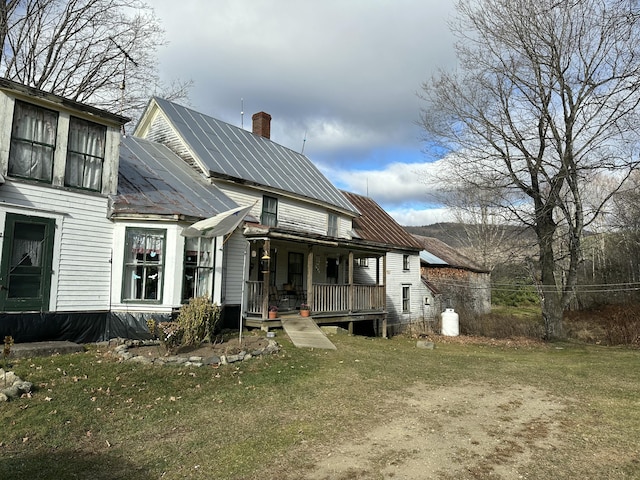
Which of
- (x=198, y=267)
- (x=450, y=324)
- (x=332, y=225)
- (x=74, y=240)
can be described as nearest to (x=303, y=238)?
(x=198, y=267)

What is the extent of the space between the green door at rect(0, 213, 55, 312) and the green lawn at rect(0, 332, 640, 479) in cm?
192

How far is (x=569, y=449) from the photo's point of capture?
17.6 feet

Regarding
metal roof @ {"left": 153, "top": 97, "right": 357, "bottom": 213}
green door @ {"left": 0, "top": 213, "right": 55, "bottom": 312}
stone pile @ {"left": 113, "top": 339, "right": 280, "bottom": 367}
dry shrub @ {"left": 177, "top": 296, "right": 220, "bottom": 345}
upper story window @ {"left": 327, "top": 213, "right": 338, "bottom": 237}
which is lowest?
stone pile @ {"left": 113, "top": 339, "right": 280, "bottom": 367}

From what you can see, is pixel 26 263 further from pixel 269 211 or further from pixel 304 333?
pixel 269 211

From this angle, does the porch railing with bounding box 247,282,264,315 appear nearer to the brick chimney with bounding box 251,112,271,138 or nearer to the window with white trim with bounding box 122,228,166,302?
the window with white trim with bounding box 122,228,166,302

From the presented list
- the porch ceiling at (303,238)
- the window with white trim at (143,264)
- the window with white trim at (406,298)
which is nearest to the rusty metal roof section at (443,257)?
the window with white trim at (406,298)

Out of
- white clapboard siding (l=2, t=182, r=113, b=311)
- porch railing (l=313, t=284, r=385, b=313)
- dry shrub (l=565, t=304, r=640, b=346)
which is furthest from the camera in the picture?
dry shrub (l=565, t=304, r=640, b=346)

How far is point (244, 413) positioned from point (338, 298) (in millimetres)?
10936

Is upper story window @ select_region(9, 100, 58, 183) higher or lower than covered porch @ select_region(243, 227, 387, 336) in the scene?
higher

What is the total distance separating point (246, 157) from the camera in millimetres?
19875

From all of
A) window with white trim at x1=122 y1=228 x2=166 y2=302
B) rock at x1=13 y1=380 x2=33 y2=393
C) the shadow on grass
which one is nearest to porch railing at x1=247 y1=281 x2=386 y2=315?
window with white trim at x1=122 y1=228 x2=166 y2=302

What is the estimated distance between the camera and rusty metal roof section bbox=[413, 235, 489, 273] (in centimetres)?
3041

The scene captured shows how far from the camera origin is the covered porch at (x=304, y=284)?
48.0 feet

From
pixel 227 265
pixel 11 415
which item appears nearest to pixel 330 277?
pixel 227 265
